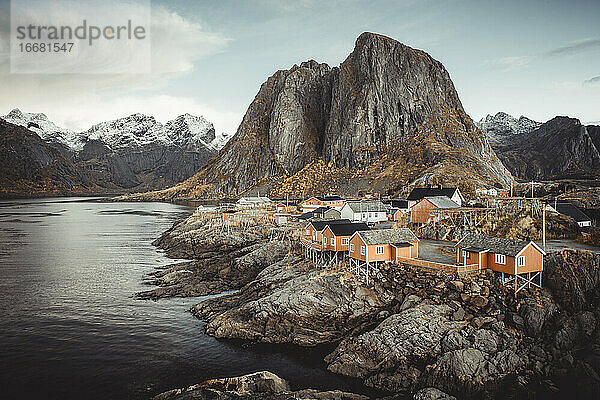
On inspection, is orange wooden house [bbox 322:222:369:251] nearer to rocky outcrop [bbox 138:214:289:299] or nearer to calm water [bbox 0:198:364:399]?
rocky outcrop [bbox 138:214:289:299]

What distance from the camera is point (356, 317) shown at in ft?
112

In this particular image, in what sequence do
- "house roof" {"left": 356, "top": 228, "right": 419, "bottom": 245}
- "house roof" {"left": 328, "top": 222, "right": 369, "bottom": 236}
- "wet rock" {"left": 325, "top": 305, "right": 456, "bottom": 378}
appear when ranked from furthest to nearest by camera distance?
1. "house roof" {"left": 328, "top": 222, "right": 369, "bottom": 236}
2. "house roof" {"left": 356, "top": 228, "right": 419, "bottom": 245}
3. "wet rock" {"left": 325, "top": 305, "right": 456, "bottom": 378}

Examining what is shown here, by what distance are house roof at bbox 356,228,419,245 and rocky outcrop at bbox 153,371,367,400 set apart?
54.8 feet

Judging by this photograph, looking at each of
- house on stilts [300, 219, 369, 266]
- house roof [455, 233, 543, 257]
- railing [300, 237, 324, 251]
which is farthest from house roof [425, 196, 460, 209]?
house roof [455, 233, 543, 257]

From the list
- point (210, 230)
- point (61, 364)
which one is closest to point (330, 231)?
point (61, 364)

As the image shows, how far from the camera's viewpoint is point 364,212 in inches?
2761

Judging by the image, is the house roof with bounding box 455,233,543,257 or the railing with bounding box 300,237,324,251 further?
the railing with bounding box 300,237,324,251

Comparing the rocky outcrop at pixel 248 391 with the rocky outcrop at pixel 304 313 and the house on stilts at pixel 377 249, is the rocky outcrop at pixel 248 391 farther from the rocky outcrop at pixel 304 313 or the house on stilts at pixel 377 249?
the house on stilts at pixel 377 249

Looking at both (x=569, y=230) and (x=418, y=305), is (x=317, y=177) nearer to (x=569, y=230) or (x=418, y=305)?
(x=569, y=230)

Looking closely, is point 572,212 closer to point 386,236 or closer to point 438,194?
point 438,194

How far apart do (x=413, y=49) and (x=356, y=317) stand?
151 meters

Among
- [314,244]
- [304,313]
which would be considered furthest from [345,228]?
[304,313]

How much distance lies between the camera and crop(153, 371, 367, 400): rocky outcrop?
77.9 ft

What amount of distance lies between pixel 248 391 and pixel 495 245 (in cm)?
2291
